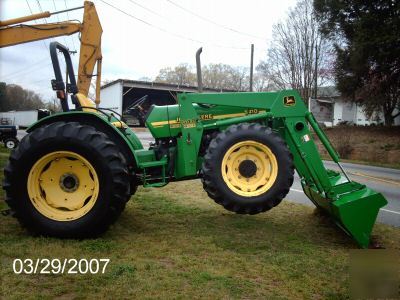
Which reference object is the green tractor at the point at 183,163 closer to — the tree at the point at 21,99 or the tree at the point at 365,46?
the tree at the point at 365,46

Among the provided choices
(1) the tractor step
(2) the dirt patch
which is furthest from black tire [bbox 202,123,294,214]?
(2) the dirt patch

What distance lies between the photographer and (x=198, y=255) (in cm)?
456

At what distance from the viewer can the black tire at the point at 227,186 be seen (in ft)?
16.4

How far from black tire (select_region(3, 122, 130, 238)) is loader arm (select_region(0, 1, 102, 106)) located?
13.8 ft

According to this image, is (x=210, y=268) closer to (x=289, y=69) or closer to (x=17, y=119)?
(x=289, y=69)

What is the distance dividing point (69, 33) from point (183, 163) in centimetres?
516

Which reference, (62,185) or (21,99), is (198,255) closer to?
(62,185)

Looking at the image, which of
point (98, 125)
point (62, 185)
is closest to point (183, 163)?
point (98, 125)

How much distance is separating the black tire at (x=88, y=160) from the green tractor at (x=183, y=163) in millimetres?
11

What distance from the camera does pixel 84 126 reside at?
4953 mm

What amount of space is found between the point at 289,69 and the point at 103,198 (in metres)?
33.1

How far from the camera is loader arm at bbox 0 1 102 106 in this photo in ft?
29.5

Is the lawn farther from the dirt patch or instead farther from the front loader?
the dirt patch

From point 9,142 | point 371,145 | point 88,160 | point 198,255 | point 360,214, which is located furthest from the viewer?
point 371,145
